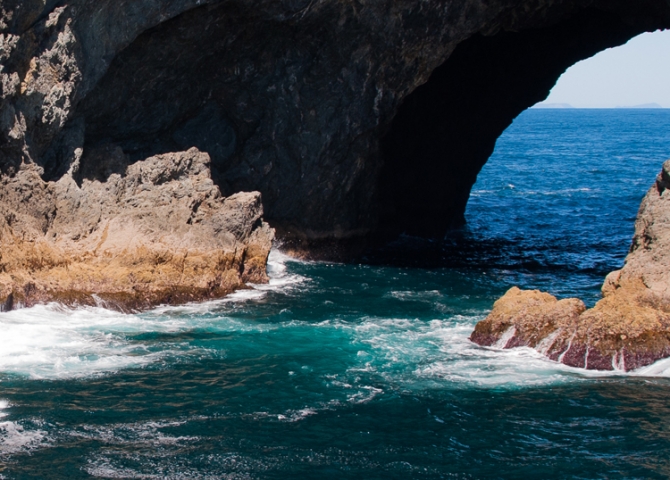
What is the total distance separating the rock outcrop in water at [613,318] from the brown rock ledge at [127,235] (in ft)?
32.5

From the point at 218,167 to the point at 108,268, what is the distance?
884cm

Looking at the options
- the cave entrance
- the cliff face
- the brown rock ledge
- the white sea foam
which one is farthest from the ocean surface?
the cave entrance

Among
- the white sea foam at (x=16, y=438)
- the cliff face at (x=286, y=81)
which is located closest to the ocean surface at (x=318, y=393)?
the white sea foam at (x=16, y=438)

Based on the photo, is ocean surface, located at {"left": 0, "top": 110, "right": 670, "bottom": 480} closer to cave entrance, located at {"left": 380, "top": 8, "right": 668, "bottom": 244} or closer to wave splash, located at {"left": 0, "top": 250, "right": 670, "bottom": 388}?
wave splash, located at {"left": 0, "top": 250, "right": 670, "bottom": 388}

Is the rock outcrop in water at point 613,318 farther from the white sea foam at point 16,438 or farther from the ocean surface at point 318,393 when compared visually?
the white sea foam at point 16,438

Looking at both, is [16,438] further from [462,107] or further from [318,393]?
[462,107]

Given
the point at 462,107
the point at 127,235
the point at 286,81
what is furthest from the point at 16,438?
the point at 462,107

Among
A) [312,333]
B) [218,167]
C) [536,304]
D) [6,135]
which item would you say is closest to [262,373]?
[312,333]

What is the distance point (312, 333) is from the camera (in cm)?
2439

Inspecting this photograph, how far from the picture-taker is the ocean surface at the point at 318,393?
1578 cm

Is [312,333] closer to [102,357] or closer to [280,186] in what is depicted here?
[102,357]

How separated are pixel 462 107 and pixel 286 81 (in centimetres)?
1213

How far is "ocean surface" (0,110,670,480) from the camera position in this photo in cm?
1578

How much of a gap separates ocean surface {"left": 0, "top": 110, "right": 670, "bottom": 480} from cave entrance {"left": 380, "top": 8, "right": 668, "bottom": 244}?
404 inches
